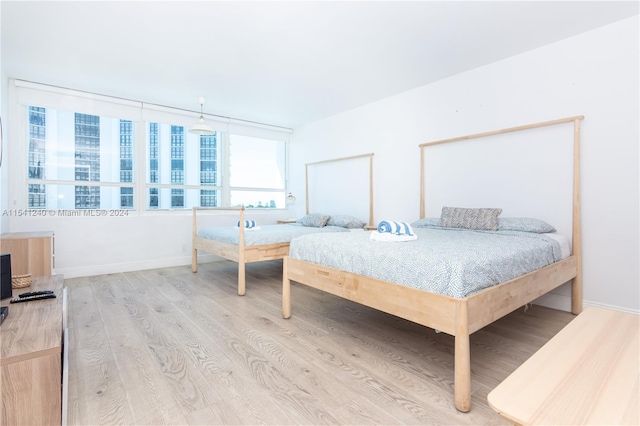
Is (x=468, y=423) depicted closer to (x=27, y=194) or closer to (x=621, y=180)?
(x=621, y=180)

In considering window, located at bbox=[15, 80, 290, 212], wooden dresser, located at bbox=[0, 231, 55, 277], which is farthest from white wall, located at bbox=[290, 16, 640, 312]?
wooden dresser, located at bbox=[0, 231, 55, 277]

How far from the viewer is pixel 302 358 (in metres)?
1.95

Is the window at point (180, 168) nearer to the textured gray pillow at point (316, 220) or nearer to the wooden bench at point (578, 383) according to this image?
the textured gray pillow at point (316, 220)

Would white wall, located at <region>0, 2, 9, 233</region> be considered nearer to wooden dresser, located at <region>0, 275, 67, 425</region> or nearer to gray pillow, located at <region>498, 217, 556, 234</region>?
wooden dresser, located at <region>0, 275, 67, 425</region>

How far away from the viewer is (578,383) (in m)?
0.81

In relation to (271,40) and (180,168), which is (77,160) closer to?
(180,168)

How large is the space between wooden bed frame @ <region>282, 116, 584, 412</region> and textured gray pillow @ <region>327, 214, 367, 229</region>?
1.87 metres

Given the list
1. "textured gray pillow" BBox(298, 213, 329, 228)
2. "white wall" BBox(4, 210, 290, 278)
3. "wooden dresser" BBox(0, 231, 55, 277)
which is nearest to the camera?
"wooden dresser" BBox(0, 231, 55, 277)

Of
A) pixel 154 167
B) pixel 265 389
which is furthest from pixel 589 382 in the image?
pixel 154 167

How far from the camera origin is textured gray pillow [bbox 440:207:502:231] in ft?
9.67

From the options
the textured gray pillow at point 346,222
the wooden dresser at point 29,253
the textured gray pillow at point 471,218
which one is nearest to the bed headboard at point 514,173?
the textured gray pillow at point 471,218

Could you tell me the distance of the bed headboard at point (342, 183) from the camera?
15.4ft

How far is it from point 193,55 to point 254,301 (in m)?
2.46

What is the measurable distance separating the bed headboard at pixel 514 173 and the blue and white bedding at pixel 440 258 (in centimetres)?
53
